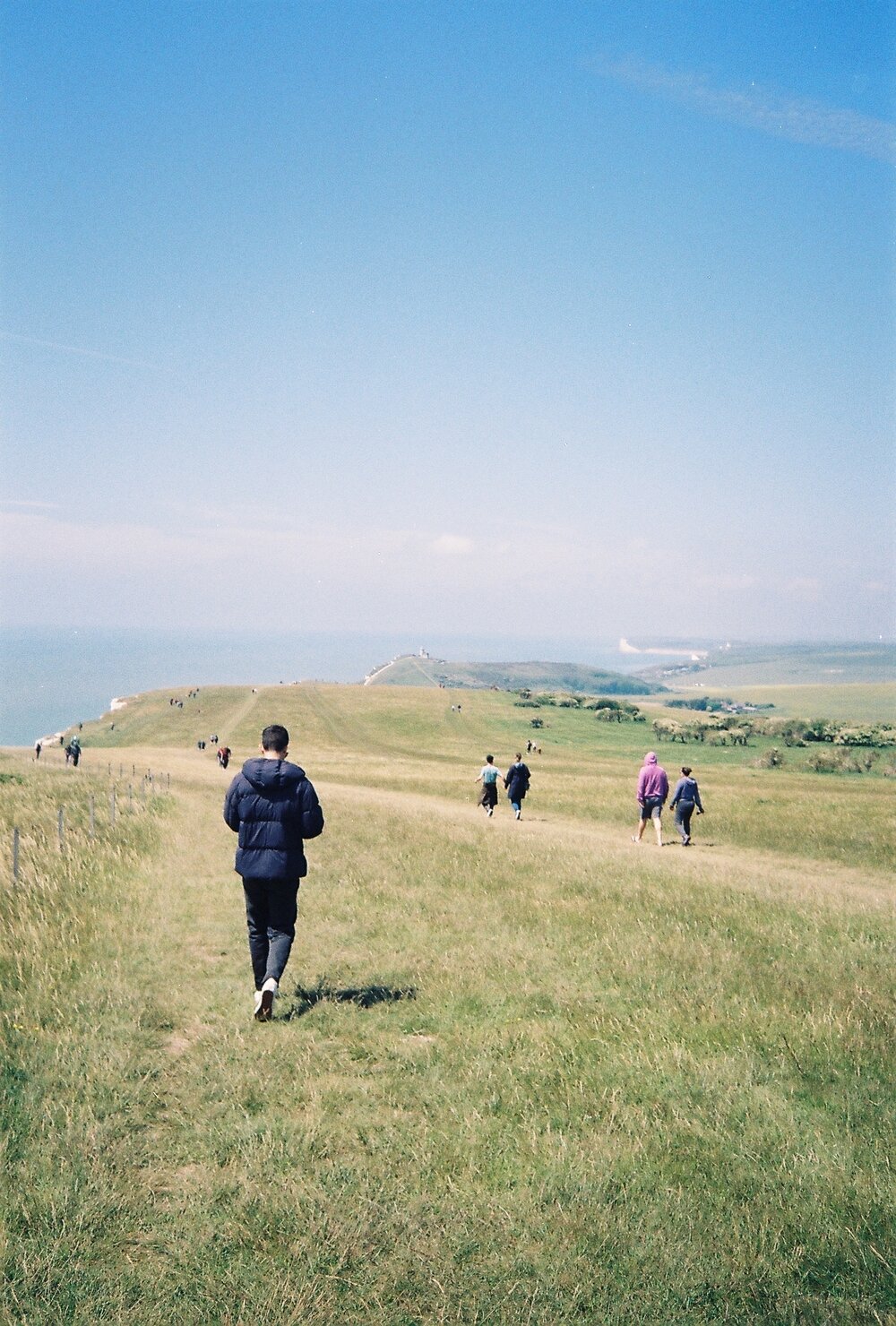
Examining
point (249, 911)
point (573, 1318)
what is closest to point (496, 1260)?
point (573, 1318)

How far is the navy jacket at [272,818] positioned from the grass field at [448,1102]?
56.7 inches

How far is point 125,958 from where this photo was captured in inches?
357

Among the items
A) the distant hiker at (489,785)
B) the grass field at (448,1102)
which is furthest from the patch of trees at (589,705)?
the grass field at (448,1102)

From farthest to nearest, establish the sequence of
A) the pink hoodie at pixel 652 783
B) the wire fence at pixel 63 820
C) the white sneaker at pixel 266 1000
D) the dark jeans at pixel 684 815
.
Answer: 1. the dark jeans at pixel 684 815
2. the pink hoodie at pixel 652 783
3. the wire fence at pixel 63 820
4. the white sneaker at pixel 266 1000

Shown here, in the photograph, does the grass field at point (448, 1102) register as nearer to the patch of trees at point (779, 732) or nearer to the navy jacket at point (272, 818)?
the navy jacket at point (272, 818)

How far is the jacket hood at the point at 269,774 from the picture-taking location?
7.89m

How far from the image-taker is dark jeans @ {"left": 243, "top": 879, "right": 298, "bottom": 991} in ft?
25.9

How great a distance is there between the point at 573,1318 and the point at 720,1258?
3.19 feet

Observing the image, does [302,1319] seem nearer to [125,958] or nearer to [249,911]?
[249,911]

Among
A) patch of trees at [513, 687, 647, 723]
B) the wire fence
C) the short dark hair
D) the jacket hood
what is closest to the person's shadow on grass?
the jacket hood

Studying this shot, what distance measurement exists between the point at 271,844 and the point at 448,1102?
306 cm

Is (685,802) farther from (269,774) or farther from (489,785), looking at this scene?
(269,774)

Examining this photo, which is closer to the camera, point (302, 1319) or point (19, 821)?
point (302, 1319)

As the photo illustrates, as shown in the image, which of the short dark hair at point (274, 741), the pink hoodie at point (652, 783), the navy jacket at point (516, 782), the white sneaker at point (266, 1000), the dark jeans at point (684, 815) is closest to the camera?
the white sneaker at point (266, 1000)
